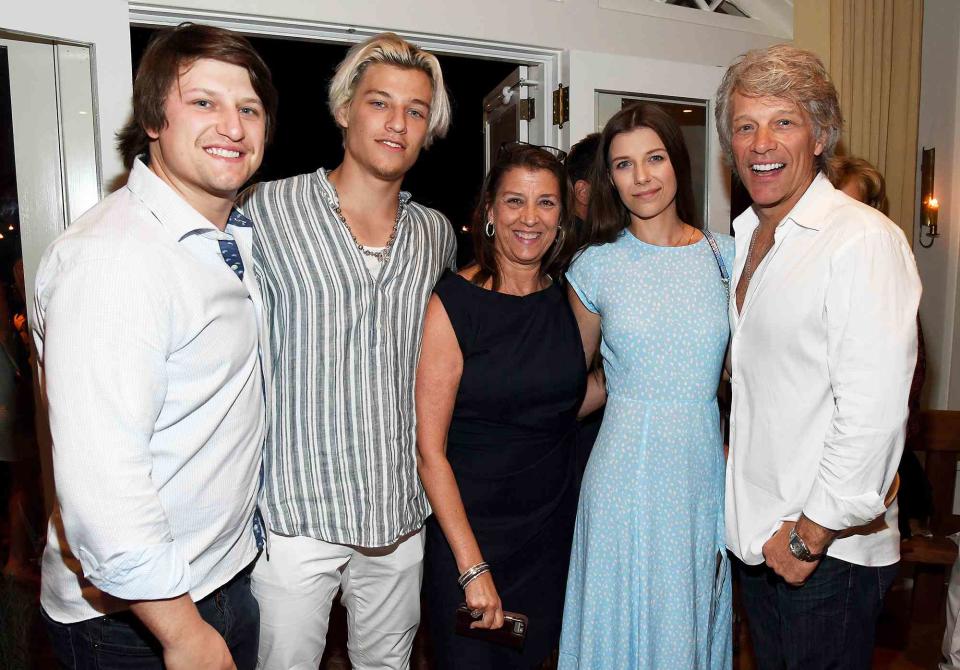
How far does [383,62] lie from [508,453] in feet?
3.52

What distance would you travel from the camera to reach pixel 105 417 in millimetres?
1012

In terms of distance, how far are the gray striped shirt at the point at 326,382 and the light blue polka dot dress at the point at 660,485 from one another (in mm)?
553

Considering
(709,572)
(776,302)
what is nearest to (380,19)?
(776,302)

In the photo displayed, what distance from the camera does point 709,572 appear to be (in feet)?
5.91

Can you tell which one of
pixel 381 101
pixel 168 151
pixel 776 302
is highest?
pixel 381 101

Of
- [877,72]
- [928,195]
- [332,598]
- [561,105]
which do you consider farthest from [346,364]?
[928,195]

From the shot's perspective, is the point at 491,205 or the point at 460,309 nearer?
the point at 460,309

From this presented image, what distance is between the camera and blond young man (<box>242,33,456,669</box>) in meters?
1.72

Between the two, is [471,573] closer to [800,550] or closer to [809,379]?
[800,550]

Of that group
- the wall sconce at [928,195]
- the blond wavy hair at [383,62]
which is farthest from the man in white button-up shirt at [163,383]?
the wall sconce at [928,195]

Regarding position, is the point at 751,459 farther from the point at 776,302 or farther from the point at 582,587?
the point at 582,587

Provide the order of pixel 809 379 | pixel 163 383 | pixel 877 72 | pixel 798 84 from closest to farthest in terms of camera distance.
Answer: pixel 163 383 → pixel 809 379 → pixel 798 84 → pixel 877 72

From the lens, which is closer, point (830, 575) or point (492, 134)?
point (830, 575)

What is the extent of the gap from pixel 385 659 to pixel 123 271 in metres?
1.35
